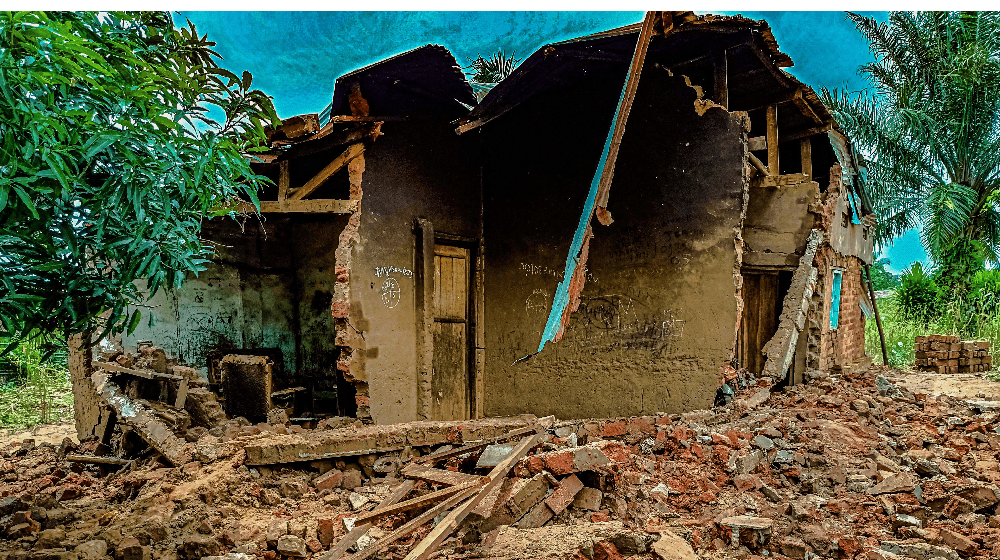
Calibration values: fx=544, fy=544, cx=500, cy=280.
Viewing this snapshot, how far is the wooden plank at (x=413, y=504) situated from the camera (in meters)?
3.83

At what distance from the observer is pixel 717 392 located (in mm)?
6172

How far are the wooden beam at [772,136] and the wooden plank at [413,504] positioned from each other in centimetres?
590

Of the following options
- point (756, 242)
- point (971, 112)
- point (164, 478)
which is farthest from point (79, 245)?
point (971, 112)

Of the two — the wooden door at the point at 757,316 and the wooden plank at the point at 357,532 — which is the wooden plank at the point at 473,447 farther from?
the wooden door at the point at 757,316

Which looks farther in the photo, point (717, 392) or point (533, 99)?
point (533, 99)

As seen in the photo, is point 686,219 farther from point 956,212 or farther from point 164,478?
point 956,212

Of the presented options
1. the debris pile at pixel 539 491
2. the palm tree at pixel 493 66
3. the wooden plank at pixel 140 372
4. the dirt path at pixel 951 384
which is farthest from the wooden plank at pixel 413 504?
the palm tree at pixel 493 66

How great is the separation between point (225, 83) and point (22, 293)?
1.61 m

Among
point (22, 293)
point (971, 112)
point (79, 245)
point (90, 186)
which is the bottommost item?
point (22, 293)

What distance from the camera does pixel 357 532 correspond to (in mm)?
3645

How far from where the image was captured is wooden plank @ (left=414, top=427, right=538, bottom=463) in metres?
4.82

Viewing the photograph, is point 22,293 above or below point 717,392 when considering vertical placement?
above

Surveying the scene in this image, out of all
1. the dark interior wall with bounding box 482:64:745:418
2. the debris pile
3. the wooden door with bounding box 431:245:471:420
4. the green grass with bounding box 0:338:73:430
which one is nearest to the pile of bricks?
the debris pile

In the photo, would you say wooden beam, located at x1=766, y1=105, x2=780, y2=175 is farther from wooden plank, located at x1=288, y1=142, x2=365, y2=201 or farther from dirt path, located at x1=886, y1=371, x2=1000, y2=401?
wooden plank, located at x1=288, y1=142, x2=365, y2=201
